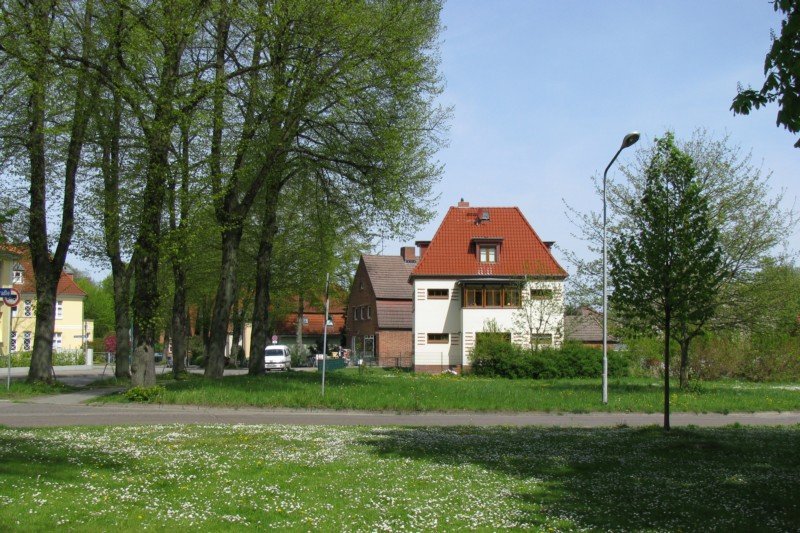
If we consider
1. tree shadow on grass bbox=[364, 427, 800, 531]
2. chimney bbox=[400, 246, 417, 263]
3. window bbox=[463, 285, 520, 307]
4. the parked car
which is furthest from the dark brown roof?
tree shadow on grass bbox=[364, 427, 800, 531]

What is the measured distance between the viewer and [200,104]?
73.4 ft

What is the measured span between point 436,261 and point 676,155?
126 feet

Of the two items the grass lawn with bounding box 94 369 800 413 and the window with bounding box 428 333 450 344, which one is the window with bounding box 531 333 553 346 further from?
the grass lawn with bounding box 94 369 800 413

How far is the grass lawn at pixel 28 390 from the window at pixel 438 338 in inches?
1162

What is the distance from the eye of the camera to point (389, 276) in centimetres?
6919

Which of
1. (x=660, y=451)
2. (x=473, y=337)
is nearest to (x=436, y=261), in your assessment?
(x=473, y=337)

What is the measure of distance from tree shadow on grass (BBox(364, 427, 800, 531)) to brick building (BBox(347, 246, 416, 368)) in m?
45.0

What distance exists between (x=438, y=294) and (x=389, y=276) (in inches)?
637

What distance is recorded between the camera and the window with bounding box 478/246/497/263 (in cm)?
5356

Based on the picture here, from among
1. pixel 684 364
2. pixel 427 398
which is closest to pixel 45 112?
pixel 427 398

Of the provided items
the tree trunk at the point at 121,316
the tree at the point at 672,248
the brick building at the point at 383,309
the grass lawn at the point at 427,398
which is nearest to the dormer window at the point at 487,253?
the brick building at the point at 383,309

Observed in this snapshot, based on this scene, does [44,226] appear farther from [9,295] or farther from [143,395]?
[143,395]

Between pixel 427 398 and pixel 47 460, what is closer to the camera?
pixel 47 460

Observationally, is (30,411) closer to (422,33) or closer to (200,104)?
(200,104)
